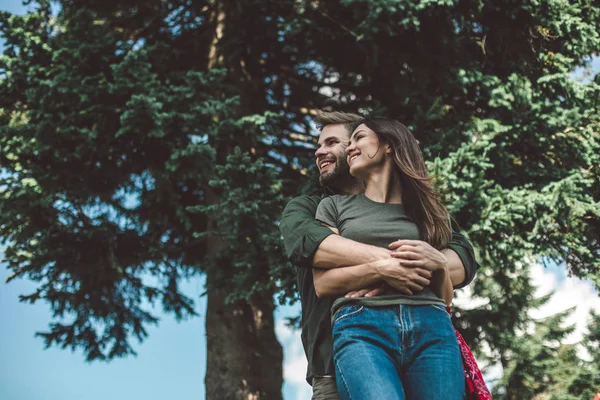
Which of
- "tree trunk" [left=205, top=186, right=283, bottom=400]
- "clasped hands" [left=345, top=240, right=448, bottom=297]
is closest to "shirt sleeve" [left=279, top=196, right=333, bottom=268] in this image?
"clasped hands" [left=345, top=240, right=448, bottom=297]

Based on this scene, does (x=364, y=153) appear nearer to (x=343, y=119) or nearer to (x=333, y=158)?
(x=333, y=158)

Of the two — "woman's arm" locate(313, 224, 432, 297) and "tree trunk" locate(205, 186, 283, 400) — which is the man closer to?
"woman's arm" locate(313, 224, 432, 297)

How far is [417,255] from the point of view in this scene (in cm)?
209

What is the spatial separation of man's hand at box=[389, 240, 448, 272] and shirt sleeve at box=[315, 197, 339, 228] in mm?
299

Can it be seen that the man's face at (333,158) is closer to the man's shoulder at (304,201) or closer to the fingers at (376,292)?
the man's shoulder at (304,201)

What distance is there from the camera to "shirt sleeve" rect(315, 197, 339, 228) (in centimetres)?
235

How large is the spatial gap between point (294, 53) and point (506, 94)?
325 cm

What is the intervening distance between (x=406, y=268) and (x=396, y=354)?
30 cm

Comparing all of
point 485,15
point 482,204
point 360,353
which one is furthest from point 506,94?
point 360,353

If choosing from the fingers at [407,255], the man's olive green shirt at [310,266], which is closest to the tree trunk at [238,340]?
the man's olive green shirt at [310,266]

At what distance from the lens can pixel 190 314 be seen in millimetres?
9656

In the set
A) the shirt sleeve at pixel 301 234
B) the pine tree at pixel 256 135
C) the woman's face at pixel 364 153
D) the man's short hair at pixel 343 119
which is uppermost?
the pine tree at pixel 256 135

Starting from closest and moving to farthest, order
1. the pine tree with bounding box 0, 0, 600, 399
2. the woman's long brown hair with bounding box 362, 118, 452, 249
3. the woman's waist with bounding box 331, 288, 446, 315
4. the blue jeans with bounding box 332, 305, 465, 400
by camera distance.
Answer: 1. the blue jeans with bounding box 332, 305, 465, 400
2. the woman's waist with bounding box 331, 288, 446, 315
3. the woman's long brown hair with bounding box 362, 118, 452, 249
4. the pine tree with bounding box 0, 0, 600, 399

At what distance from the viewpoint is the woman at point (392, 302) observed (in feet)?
6.35
